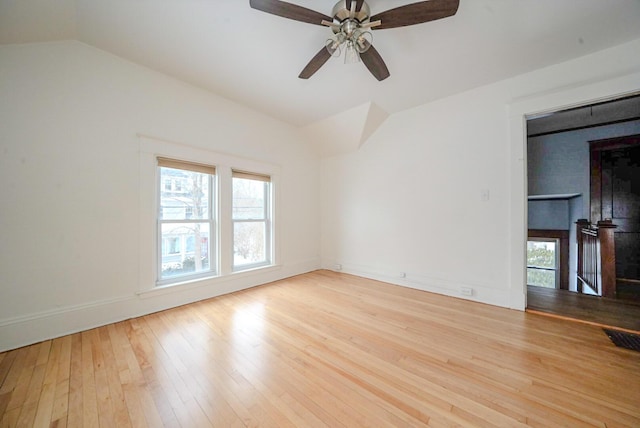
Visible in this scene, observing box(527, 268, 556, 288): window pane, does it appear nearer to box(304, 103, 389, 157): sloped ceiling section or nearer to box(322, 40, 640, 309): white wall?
box(322, 40, 640, 309): white wall

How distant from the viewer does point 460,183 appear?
3086mm

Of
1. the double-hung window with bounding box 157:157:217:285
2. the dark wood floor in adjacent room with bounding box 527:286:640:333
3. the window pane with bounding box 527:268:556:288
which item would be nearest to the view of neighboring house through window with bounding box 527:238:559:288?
the window pane with bounding box 527:268:556:288

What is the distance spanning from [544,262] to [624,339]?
398 cm

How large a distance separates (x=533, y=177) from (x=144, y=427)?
6874 millimetres

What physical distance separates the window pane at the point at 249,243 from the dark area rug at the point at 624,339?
4.11 meters

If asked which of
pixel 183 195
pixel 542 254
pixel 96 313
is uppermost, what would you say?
pixel 183 195

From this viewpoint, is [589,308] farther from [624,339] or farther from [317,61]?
[317,61]

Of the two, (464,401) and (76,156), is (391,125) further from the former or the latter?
(76,156)

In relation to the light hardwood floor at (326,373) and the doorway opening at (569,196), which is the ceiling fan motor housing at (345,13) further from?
the doorway opening at (569,196)

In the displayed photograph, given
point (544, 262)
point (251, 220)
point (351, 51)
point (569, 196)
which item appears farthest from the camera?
point (544, 262)

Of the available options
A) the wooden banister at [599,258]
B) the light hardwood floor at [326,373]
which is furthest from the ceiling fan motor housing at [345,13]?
the wooden banister at [599,258]

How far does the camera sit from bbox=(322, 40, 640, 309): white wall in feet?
8.11

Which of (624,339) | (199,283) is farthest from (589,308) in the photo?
(199,283)

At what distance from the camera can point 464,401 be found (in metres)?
1.35
